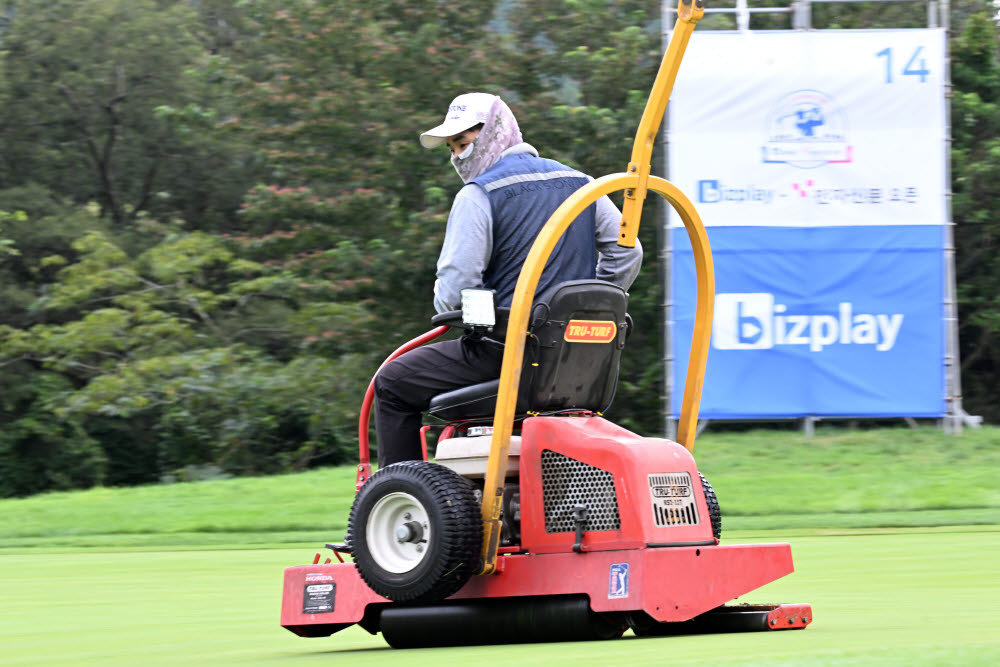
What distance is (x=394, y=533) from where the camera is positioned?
502 centimetres

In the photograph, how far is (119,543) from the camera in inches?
462

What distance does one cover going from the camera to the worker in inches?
202

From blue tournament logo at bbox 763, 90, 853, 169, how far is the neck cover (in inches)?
421

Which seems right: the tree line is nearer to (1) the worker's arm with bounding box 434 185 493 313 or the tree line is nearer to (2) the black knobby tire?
(2) the black knobby tire

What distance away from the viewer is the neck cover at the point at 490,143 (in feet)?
17.5

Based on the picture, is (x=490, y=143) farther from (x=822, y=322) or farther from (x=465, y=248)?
(x=822, y=322)

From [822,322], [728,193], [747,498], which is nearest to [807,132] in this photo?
[728,193]

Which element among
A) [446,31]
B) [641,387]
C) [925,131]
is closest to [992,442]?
[925,131]

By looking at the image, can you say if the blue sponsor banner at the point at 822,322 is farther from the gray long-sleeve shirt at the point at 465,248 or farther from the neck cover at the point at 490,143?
the gray long-sleeve shirt at the point at 465,248

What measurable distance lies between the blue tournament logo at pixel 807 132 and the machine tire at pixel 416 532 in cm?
1136

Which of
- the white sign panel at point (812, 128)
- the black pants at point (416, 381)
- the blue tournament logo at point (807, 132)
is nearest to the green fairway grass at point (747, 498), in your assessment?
the white sign panel at point (812, 128)

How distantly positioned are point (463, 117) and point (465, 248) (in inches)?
20.0

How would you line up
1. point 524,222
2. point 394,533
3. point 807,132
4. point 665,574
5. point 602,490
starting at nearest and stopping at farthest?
point 665,574, point 602,490, point 394,533, point 524,222, point 807,132

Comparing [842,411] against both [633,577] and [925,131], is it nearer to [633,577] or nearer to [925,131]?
[925,131]
